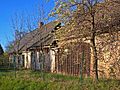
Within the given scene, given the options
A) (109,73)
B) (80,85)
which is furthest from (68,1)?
(109,73)

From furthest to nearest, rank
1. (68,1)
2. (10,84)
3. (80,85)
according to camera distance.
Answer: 1. (10,84)
2. (68,1)
3. (80,85)

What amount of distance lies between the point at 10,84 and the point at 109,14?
807 centimetres

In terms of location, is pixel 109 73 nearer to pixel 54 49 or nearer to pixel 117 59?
pixel 117 59

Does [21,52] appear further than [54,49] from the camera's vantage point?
Yes

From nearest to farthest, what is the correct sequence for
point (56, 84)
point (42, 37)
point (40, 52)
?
point (56, 84), point (40, 52), point (42, 37)

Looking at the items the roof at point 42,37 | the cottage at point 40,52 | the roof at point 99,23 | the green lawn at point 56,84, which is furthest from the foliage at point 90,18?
the roof at point 42,37

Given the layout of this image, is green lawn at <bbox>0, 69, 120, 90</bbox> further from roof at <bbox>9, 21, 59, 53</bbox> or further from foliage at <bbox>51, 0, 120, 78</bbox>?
roof at <bbox>9, 21, 59, 53</bbox>

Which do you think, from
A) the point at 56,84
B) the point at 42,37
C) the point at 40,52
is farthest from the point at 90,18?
the point at 42,37

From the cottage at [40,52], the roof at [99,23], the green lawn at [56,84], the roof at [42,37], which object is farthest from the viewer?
the roof at [42,37]

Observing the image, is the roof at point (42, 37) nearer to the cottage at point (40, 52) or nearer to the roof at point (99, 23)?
the cottage at point (40, 52)

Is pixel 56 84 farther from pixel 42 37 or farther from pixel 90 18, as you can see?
pixel 42 37

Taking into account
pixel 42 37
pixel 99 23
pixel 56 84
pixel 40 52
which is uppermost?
pixel 42 37

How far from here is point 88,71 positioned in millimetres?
21547

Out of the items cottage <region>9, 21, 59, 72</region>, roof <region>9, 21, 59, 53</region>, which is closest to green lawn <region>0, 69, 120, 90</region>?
cottage <region>9, 21, 59, 72</region>
